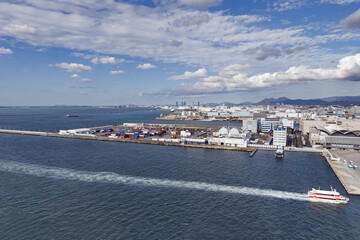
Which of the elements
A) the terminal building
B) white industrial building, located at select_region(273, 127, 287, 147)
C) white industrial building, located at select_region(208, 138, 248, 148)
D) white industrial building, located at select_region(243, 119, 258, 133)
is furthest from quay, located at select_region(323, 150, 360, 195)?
white industrial building, located at select_region(243, 119, 258, 133)

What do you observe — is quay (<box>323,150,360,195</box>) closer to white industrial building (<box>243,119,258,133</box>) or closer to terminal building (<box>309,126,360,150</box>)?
terminal building (<box>309,126,360,150</box>)

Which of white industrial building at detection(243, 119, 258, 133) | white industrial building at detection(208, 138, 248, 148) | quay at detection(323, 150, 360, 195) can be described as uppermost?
white industrial building at detection(243, 119, 258, 133)

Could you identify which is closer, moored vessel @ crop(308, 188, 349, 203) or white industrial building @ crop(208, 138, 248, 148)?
moored vessel @ crop(308, 188, 349, 203)

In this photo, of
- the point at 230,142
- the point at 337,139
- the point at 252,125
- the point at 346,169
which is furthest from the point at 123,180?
the point at 252,125

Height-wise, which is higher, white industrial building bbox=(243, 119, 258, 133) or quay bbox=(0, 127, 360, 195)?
white industrial building bbox=(243, 119, 258, 133)

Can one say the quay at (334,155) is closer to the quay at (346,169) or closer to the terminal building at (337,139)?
the quay at (346,169)

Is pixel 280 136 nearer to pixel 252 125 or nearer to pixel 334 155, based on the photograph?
pixel 334 155

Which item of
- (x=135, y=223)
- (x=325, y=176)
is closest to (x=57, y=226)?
(x=135, y=223)
